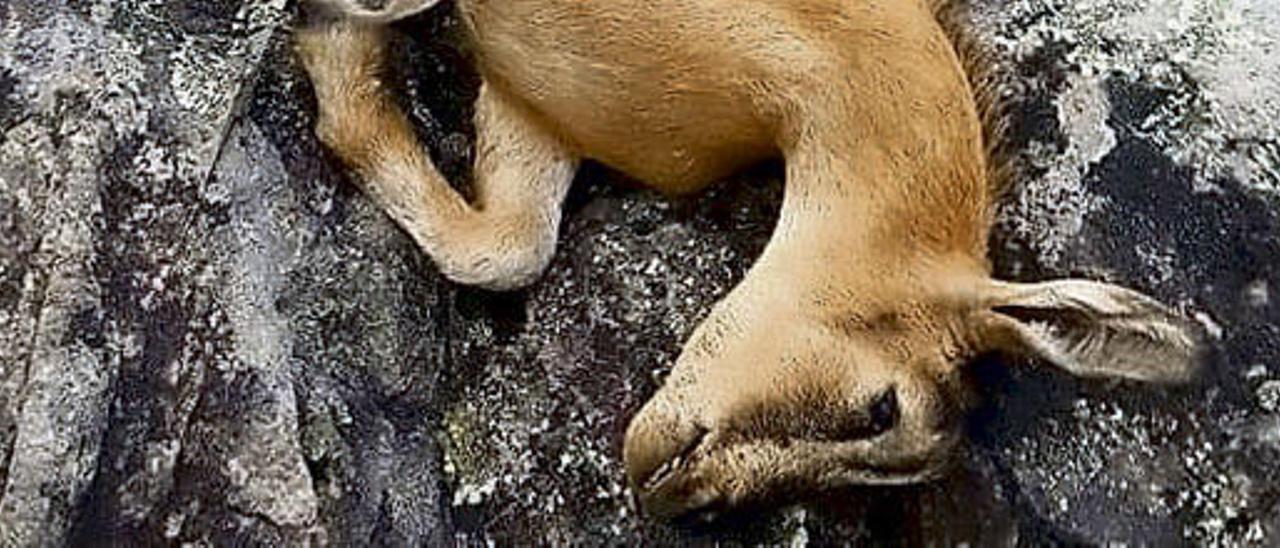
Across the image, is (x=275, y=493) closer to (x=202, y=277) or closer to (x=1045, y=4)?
(x=202, y=277)

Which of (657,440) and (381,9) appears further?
(381,9)

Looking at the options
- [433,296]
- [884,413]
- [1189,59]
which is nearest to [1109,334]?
[884,413]

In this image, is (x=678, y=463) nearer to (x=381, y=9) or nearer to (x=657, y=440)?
(x=657, y=440)

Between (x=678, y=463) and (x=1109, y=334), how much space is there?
437mm

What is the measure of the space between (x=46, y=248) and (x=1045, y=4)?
1.05 metres

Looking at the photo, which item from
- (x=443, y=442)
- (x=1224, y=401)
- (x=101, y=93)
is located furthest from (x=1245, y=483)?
(x=101, y=93)

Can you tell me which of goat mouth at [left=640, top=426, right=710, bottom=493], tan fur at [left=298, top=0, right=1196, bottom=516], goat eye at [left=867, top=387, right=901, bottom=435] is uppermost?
tan fur at [left=298, top=0, right=1196, bottom=516]

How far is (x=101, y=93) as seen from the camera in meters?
2.59

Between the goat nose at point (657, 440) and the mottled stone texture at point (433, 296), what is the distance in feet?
0.29

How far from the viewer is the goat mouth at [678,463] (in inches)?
92.6

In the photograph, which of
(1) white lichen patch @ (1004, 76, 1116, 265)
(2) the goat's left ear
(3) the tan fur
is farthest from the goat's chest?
(2) the goat's left ear

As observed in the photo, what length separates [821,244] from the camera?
2365 millimetres

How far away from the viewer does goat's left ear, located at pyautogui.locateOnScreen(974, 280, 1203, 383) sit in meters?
2.19

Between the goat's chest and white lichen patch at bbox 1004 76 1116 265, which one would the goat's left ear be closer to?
white lichen patch at bbox 1004 76 1116 265
